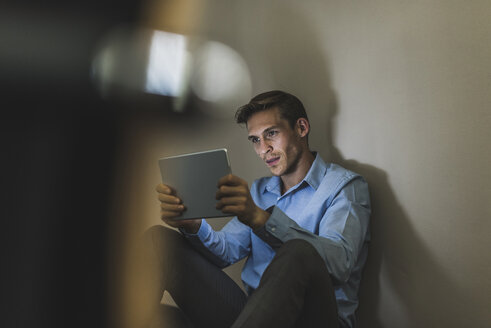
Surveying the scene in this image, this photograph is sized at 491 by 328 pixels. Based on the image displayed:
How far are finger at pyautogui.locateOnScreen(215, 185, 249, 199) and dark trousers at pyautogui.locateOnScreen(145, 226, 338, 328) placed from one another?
0.11 metres

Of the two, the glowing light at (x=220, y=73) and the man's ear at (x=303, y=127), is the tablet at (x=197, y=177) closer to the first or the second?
the man's ear at (x=303, y=127)

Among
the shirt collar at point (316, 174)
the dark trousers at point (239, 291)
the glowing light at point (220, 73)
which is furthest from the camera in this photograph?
the glowing light at point (220, 73)

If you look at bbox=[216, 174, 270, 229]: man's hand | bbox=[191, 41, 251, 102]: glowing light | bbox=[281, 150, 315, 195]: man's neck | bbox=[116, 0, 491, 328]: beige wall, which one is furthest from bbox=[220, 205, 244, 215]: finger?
bbox=[191, 41, 251, 102]: glowing light

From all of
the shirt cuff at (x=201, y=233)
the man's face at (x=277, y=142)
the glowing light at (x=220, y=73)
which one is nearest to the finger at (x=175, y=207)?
the shirt cuff at (x=201, y=233)

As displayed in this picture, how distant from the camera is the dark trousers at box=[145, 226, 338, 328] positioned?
1.65ft

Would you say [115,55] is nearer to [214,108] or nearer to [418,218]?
[214,108]

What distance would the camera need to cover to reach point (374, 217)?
0.77 metres

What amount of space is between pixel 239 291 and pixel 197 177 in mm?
294

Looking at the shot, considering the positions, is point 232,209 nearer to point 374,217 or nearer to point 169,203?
point 169,203

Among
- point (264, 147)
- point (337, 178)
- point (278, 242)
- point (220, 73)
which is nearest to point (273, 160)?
point (264, 147)

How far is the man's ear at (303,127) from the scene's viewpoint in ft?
2.99

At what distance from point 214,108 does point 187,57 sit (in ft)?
0.55

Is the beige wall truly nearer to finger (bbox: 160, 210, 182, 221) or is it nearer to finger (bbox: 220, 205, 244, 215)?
finger (bbox: 160, 210, 182, 221)

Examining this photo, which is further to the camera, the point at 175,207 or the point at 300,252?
the point at 175,207
